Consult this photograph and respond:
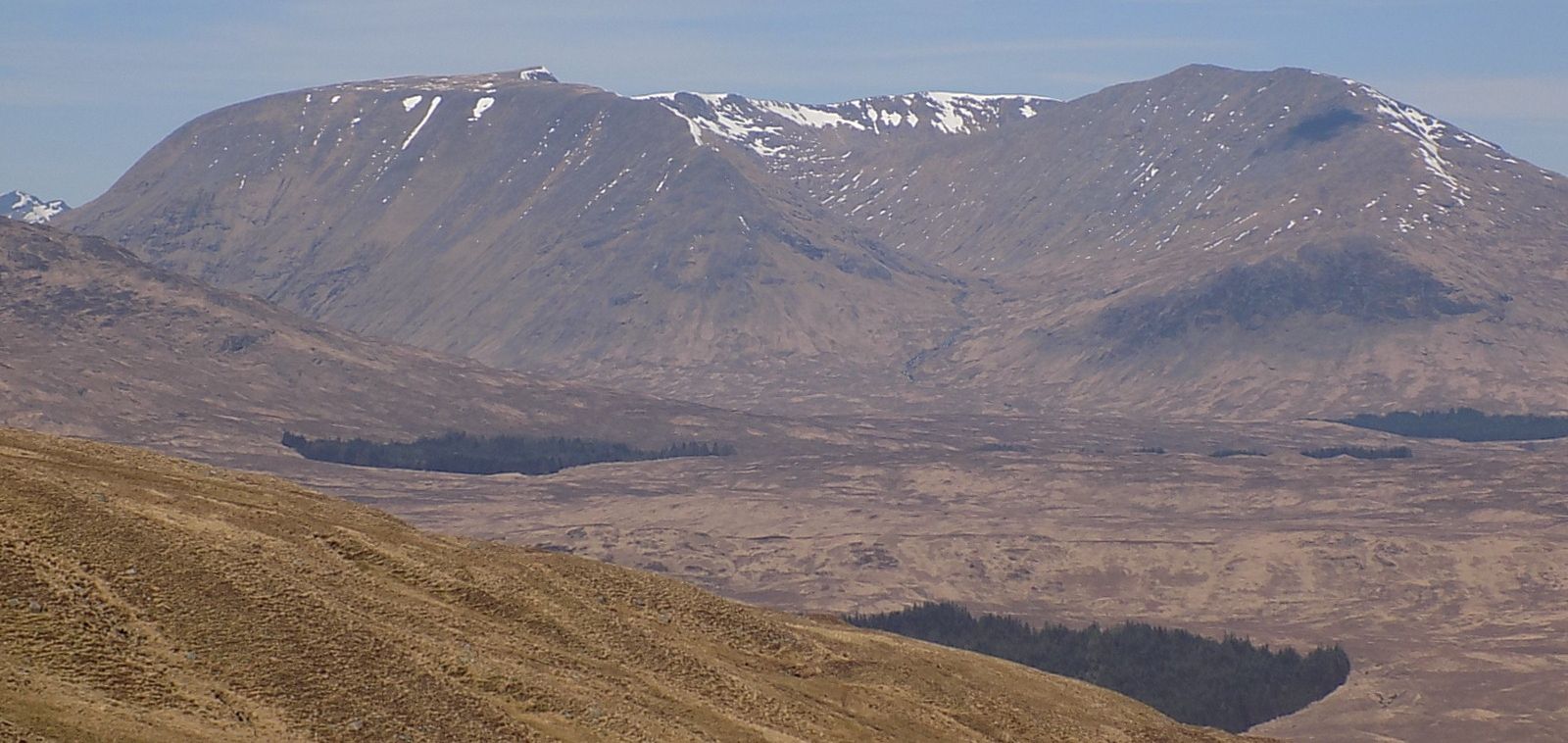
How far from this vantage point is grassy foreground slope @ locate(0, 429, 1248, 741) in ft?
154

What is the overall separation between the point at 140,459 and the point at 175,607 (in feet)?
82.8

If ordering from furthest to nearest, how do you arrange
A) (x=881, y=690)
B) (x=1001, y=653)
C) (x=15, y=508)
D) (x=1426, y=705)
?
1. (x=1001, y=653)
2. (x=1426, y=705)
3. (x=881, y=690)
4. (x=15, y=508)

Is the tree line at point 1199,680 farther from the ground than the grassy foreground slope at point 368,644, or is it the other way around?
the grassy foreground slope at point 368,644

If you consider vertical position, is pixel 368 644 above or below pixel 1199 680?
above

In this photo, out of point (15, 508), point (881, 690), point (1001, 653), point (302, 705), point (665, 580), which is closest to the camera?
point (302, 705)

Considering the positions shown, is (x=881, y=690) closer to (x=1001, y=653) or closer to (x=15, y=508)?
(x=15, y=508)

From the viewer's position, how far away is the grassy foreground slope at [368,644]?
1847 inches

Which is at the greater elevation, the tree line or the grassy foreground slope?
the grassy foreground slope

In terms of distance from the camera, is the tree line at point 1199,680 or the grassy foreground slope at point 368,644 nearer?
the grassy foreground slope at point 368,644

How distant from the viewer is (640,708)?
188 ft

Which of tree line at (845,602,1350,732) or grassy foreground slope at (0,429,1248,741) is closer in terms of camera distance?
grassy foreground slope at (0,429,1248,741)

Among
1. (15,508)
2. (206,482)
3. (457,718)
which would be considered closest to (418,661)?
(457,718)

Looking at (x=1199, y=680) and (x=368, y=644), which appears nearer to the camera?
(x=368, y=644)

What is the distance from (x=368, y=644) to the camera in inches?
2089
